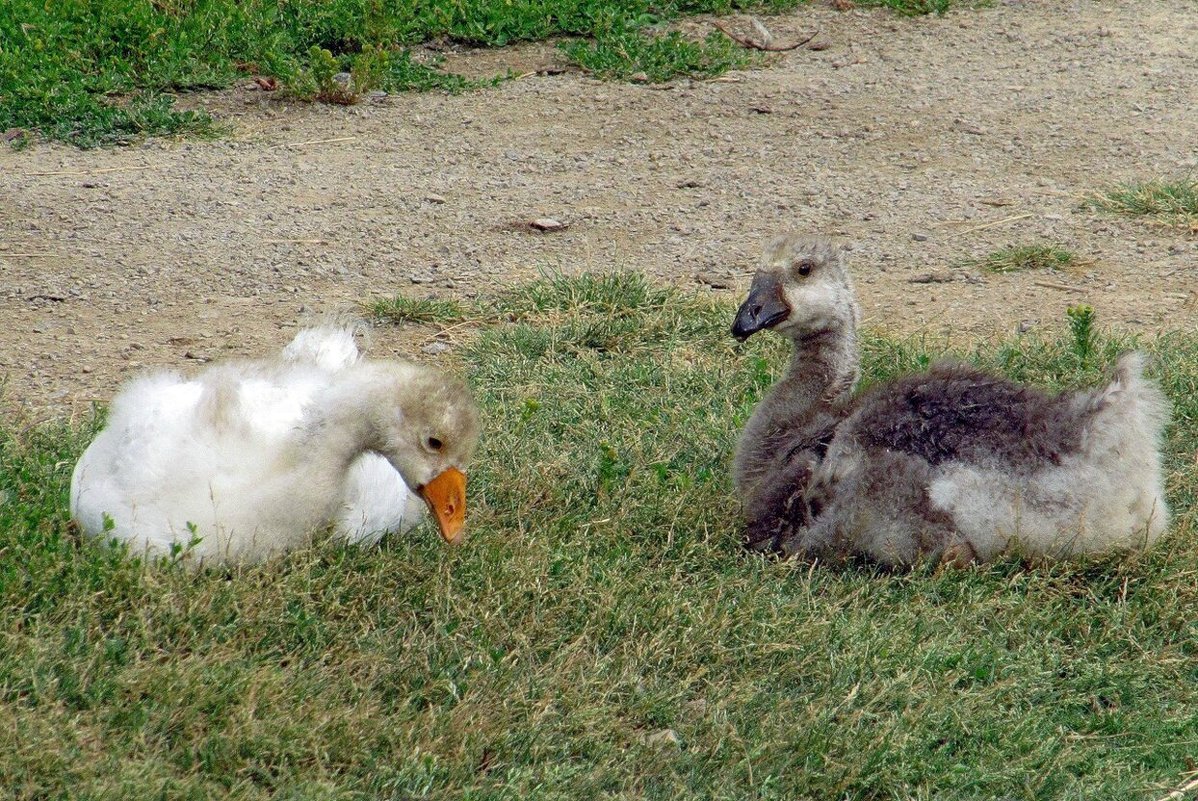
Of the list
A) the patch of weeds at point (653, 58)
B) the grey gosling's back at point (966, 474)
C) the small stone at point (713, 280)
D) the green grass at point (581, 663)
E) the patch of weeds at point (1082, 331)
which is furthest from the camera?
the patch of weeds at point (653, 58)

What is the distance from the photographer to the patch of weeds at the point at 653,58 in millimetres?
10258

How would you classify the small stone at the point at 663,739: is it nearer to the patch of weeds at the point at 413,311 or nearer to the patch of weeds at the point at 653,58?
the patch of weeds at the point at 413,311

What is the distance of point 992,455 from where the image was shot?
185 inches

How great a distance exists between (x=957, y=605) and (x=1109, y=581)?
0.55 meters

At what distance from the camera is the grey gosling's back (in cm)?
463

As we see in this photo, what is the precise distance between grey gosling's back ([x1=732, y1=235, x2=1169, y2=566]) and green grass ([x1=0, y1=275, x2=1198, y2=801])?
0.38 ft

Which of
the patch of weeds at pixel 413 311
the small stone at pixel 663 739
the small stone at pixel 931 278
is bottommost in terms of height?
the patch of weeds at pixel 413 311

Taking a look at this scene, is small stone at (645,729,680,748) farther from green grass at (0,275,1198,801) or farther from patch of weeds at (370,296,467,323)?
patch of weeds at (370,296,467,323)

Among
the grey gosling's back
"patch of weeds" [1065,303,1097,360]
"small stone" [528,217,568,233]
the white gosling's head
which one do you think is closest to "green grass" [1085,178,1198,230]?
"patch of weeds" [1065,303,1097,360]

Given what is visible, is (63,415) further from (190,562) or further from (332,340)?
(190,562)

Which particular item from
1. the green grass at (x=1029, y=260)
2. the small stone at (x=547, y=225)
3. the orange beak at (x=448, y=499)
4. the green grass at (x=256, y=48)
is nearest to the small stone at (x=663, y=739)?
the orange beak at (x=448, y=499)

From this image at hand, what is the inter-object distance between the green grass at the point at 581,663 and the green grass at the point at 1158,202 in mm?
2971

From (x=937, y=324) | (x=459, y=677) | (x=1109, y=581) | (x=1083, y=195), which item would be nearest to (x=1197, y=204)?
(x=1083, y=195)

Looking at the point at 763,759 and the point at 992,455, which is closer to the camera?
the point at 763,759
